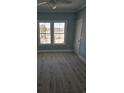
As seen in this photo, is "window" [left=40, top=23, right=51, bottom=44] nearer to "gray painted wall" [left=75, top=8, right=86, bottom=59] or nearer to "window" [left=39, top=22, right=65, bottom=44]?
"window" [left=39, top=22, right=65, bottom=44]

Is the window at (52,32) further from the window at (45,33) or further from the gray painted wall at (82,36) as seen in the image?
the gray painted wall at (82,36)

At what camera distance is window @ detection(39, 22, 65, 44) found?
9570mm

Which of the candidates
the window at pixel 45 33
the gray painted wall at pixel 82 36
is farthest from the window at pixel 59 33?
the gray painted wall at pixel 82 36

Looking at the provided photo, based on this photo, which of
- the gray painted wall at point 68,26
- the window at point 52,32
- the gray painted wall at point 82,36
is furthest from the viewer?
the window at point 52,32

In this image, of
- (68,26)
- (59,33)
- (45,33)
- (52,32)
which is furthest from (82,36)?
(45,33)

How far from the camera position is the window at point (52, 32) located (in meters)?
9.57

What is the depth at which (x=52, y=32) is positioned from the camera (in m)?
9.64

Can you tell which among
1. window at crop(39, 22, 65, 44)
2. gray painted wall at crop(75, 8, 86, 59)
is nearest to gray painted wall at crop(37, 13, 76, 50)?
window at crop(39, 22, 65, 44)
